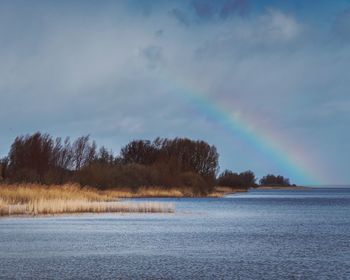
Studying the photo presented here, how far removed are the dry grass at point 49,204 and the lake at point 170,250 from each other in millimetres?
5220

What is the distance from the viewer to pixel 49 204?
3747 centimetres

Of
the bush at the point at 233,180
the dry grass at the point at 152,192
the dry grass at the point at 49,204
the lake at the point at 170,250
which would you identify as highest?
the bush at the point at 233,180

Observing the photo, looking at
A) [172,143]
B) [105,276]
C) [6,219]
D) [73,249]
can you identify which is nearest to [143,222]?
[6,219]

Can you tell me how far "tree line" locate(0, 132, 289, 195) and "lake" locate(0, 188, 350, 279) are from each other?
22411 mm

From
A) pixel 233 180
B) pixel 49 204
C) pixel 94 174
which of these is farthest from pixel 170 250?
pixel 233 180

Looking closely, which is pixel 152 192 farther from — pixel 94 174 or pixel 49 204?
pixel 49 204

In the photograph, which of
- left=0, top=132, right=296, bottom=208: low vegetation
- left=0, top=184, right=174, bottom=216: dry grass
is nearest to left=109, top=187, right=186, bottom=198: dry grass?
left=0, top=132, right=296, bottom=208: low vegetation

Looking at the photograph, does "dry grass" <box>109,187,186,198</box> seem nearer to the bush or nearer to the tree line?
the tree line

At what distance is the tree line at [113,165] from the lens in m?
61.5

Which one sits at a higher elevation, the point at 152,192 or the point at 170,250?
the point at 152,192

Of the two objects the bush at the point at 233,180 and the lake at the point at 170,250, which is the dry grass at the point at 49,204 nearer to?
the lake at the point at 170,250

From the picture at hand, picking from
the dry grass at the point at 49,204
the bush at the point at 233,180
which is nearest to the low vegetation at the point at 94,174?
the dry grass at the point at 49,204

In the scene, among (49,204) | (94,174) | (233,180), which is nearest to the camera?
(49,204)

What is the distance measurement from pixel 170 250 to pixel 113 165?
61.6 meters
